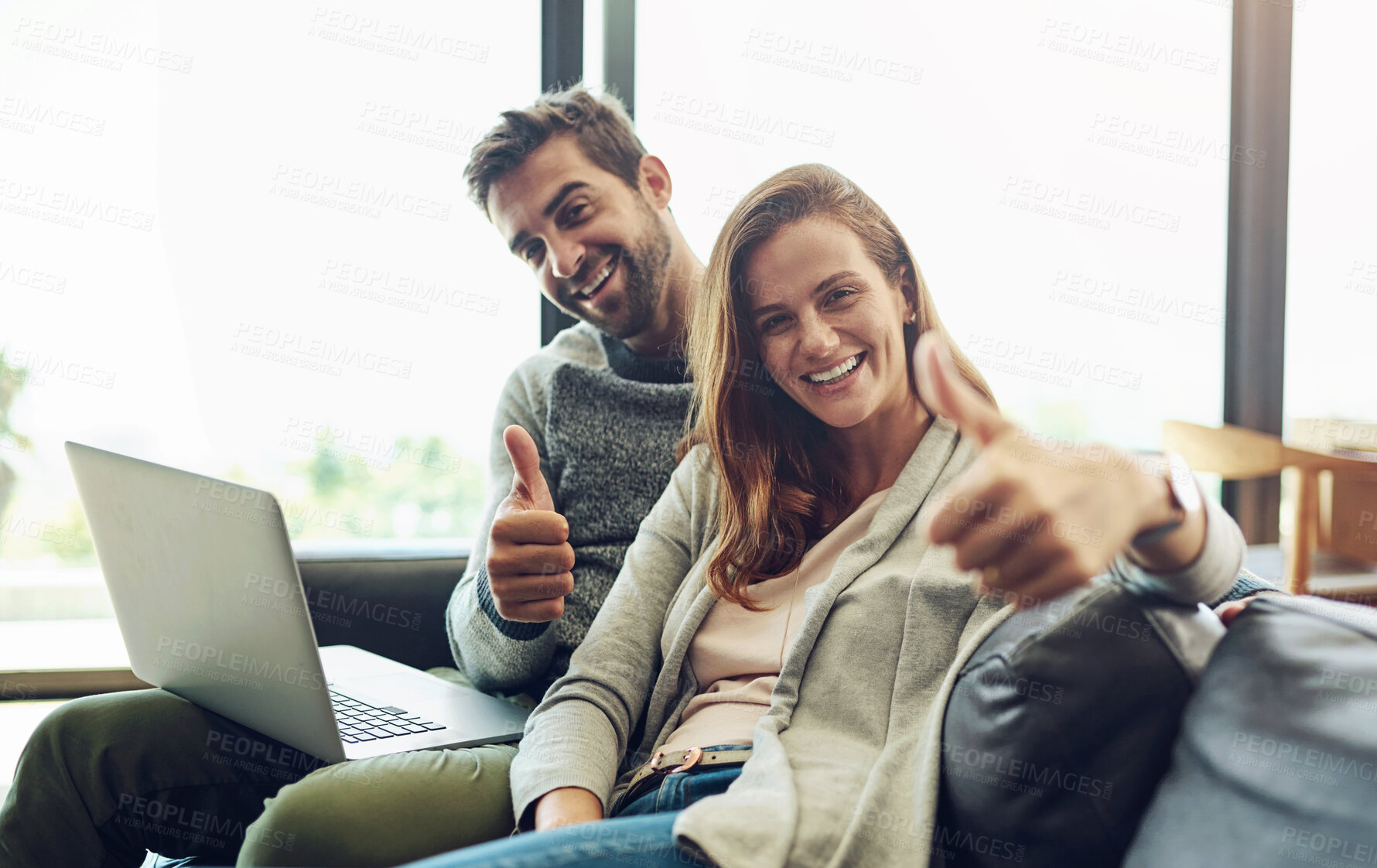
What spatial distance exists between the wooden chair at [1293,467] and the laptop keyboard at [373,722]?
1923mm

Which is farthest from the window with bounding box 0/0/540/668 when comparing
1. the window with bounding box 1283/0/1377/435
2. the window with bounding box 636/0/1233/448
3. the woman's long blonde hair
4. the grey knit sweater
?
the window with bounding box 1283/0/1377/435

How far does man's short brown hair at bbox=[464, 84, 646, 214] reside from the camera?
149 centimetres

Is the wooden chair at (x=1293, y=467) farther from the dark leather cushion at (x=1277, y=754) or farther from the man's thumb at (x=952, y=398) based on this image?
the man's thumb at (x=952, y=398)

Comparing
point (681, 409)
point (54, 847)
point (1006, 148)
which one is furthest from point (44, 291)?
point (1006, 148)

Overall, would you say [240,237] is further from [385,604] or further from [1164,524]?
[1164,524]

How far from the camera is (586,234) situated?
4.87 feet

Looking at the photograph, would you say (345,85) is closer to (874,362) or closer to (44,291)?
(44,291)

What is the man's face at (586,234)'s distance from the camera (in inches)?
58.3

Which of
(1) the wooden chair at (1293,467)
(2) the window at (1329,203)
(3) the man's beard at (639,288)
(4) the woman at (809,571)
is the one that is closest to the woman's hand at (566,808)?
(4) the woman at (809,571)

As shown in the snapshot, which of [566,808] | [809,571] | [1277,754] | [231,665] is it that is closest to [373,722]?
[231,665]

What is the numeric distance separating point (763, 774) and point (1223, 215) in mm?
2599

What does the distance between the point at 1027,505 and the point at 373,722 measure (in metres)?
0.86

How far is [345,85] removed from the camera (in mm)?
2035

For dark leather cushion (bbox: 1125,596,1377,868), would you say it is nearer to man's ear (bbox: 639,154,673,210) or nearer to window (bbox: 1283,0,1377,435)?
man's ear (bbox: 639,154,673,210)
